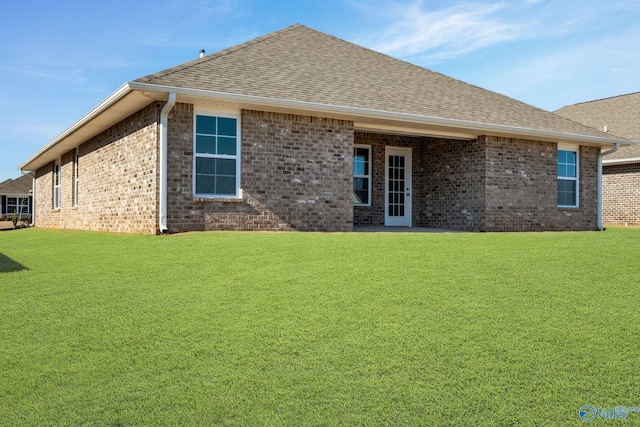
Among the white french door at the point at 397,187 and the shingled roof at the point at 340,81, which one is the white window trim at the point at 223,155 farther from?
the white french door at the point at 397,187

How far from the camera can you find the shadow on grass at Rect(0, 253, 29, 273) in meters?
9.38

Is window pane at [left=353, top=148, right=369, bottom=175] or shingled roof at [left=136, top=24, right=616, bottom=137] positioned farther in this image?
window pane at [left=353, top=148, right=369, bottom=175]

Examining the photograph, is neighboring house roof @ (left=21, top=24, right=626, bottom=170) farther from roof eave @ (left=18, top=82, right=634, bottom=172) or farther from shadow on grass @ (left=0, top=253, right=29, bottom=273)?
shadow on grass @ (left=0, top=253, right=29, bottom=273)

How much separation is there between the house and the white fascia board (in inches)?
1.5

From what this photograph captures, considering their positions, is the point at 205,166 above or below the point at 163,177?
above

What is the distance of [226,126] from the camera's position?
12.7 m

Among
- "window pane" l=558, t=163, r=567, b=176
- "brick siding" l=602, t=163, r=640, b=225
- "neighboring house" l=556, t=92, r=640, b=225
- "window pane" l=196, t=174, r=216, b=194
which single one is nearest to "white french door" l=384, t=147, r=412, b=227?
"window pane" l=558, t=163, r=567, b=176

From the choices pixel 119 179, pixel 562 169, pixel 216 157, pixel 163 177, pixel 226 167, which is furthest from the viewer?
pixel 562 169

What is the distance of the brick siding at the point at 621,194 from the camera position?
2218 centimetres

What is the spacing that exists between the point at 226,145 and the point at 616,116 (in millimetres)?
20783

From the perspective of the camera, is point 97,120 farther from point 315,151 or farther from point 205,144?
point 315,151

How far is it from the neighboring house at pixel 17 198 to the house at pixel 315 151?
82.6 ft

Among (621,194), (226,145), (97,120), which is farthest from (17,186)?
(621,194)

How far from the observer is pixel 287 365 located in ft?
16.0
